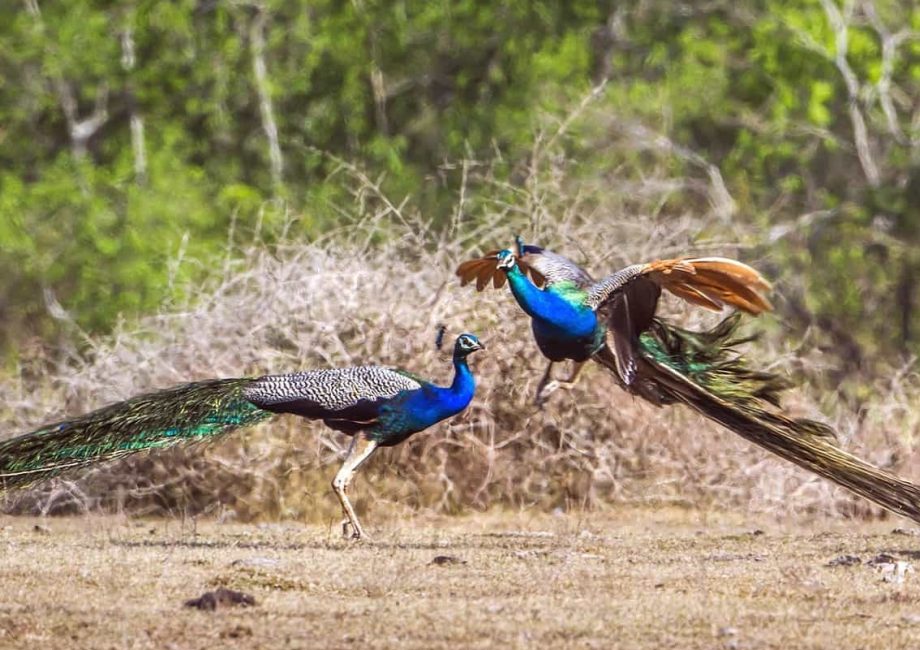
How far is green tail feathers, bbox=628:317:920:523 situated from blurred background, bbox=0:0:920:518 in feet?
6.94

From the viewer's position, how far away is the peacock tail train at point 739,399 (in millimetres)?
8969

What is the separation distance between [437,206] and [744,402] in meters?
10.7

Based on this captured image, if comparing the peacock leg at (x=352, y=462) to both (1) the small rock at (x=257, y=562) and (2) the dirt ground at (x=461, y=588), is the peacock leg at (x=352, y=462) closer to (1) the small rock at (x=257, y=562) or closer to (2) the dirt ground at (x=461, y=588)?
(2) the dirt ground at (x=461, y=588)

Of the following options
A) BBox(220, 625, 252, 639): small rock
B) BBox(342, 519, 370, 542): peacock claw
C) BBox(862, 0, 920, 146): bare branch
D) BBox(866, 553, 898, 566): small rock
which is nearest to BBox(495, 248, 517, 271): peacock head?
BBox(342, 519, 370, 542): peacock claw

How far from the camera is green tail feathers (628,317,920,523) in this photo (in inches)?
352

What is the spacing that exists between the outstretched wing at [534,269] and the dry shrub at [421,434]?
1.19 metres

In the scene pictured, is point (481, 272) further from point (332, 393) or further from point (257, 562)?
point (257, 562)

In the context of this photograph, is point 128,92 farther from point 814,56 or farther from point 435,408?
point 435,408

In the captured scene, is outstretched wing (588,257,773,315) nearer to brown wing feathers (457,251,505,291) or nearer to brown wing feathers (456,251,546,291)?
brown wing feathers (456,251,546,291)

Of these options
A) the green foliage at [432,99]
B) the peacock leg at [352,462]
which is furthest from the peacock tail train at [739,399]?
the green foliage at [432,99]

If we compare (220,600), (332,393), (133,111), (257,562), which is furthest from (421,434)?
(133,111)

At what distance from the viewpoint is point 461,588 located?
792 centimetres

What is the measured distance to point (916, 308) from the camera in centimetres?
1838

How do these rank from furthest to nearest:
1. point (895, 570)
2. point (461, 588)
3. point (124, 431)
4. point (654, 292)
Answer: point (654, 292) < point (124, 431) < point (895, 570) < point (461, 588)
